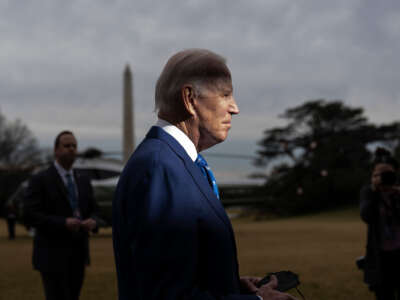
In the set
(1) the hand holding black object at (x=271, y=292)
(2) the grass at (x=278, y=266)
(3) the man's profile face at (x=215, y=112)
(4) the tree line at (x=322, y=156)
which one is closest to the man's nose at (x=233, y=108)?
(3) the man's profile face at (x=215, y=112)

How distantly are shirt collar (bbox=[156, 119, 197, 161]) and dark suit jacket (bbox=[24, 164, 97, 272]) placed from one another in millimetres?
2703

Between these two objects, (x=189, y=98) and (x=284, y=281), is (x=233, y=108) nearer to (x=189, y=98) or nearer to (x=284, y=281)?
(x=189, y=98)

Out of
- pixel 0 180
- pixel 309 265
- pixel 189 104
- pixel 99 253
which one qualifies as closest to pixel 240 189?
pixel 0 180

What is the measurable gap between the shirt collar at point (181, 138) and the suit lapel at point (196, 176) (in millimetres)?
19

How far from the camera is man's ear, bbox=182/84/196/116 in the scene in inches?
54.5

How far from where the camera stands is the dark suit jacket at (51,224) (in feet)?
12.6

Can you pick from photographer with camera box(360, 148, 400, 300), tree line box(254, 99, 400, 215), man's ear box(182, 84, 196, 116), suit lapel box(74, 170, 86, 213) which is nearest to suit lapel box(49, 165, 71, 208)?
suit lapel box(74, 170, 86, 213)

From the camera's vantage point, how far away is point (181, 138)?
1.41 meters

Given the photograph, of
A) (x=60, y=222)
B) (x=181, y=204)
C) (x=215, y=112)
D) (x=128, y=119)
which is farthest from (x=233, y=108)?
(x=128, y=119)

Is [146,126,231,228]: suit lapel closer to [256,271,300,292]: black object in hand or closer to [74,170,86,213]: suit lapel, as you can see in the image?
[256,271,300,292]: black object in hand

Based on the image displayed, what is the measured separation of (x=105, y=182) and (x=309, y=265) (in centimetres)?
1185

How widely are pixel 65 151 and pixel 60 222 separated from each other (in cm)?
59

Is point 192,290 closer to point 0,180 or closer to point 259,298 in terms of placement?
point 259,298

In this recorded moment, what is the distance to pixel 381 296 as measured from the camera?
4.39m
